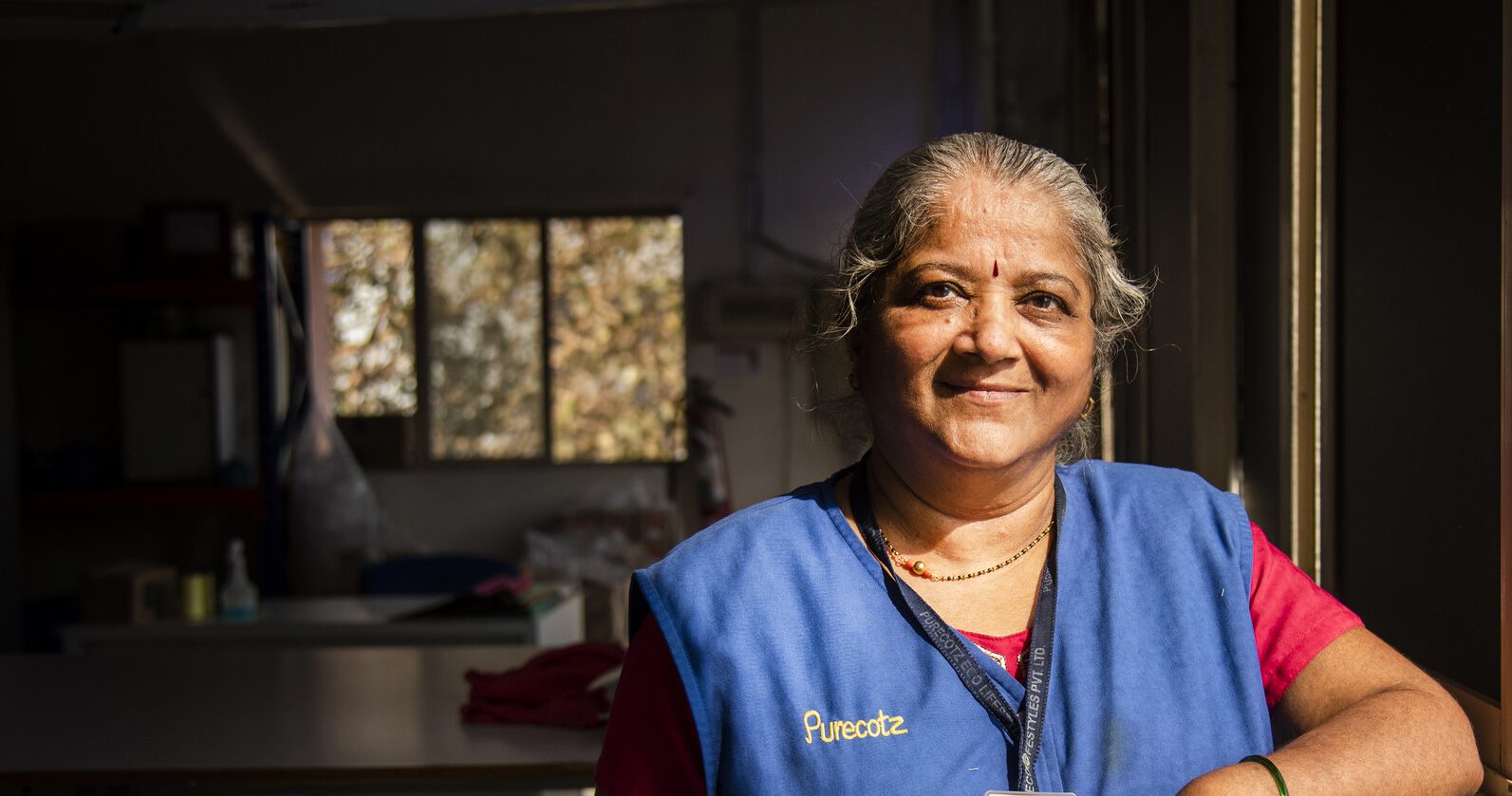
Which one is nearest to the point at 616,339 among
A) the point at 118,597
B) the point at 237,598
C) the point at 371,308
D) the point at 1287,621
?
the point at 371,308

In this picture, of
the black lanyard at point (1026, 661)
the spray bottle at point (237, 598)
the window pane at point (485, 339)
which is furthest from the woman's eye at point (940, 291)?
the window pane at point (485, 339)

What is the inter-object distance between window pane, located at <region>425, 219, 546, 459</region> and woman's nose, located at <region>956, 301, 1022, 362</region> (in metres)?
4.99

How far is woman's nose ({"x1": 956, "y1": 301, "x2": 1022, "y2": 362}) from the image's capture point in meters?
1.06

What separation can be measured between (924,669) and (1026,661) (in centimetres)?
10

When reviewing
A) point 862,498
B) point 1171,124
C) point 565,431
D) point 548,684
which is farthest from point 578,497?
point 862,498

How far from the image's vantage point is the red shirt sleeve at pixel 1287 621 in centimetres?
107

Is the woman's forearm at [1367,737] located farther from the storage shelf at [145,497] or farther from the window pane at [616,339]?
the window pane at [616,339]

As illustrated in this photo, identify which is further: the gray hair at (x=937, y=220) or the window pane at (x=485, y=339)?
the window pane at (x=485, y=339)

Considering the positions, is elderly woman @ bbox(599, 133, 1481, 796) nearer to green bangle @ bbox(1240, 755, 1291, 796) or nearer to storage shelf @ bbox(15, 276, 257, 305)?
green bangle @ bbox(1240, 755, 1291, 796)

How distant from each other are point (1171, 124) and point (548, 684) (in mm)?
1439

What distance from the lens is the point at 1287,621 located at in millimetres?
1088

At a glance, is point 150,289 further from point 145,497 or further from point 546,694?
point 546,694

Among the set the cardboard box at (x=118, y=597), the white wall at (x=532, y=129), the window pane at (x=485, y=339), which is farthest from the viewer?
the window pane at (x=485, y=339)

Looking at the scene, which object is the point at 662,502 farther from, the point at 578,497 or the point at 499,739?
the point at 499,739
